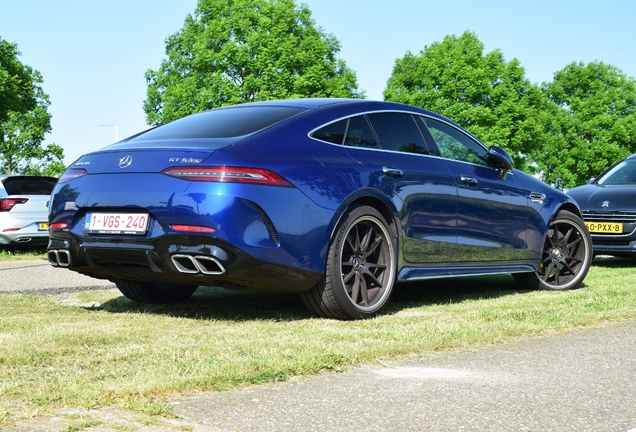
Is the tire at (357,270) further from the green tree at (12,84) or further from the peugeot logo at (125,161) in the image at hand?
the green tree at (12,84)

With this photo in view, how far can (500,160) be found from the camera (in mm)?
7758

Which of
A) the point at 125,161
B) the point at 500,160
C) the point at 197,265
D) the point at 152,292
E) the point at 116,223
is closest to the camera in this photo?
the point at 197,265

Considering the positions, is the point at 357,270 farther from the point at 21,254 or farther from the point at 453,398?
the point at 21,254

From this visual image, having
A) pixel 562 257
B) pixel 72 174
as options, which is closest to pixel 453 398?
pixel 72 174

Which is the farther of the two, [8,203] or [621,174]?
[8,203]

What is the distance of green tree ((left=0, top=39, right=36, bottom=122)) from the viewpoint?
35469 mm

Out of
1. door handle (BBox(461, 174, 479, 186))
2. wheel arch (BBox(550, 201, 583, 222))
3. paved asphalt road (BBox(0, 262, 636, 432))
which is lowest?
paved asphalt road (BBox(0, 262, 636, 432))

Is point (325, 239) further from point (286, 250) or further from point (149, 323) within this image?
point (149, 323)

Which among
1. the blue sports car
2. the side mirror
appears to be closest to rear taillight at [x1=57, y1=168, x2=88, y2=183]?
the blue sports car

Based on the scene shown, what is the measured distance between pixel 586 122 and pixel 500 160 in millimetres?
55651

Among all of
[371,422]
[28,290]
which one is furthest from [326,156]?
[28,290]

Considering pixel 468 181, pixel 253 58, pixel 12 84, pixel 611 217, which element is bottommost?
pixel 611 217

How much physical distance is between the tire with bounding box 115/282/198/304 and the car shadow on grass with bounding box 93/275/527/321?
7 centimetres

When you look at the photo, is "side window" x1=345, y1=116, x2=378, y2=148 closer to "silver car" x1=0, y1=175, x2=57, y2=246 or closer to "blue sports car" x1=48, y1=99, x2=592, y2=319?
"blue sports car" x1=48, y1=99, x2=592, y2=319
